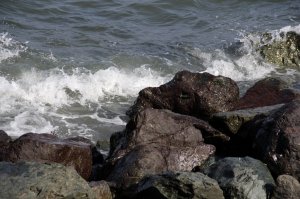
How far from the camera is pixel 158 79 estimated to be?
11727 mm

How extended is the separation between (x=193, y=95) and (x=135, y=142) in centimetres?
168

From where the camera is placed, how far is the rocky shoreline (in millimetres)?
4941

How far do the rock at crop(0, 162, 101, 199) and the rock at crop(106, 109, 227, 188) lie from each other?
0.92 meters

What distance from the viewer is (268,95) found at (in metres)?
7.96

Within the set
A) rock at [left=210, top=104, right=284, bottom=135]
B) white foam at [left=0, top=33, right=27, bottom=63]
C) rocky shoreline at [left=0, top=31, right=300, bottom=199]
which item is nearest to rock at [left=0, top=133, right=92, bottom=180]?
rocky shoreline at [left=0, top=31, right=300, bottom=199]

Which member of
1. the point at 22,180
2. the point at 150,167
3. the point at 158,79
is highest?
the point at 22,180

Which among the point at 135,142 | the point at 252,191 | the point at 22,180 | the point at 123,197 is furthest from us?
the point at 135,142

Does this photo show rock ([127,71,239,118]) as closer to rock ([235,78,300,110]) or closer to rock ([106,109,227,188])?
rock ([235,78,300,110])

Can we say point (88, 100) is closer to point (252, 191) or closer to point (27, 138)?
point (27, 138)

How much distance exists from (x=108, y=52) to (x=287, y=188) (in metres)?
8.06

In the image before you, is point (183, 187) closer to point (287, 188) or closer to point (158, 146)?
point (287, 188)

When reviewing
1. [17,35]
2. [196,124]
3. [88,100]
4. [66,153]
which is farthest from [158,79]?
[66,153]

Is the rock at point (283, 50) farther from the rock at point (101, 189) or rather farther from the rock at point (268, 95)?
the rock at point (101, 189)

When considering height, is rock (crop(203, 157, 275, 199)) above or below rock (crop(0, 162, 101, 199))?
below
